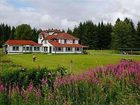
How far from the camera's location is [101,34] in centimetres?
10906

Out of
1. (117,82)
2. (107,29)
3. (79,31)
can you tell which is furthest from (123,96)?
(79,31)

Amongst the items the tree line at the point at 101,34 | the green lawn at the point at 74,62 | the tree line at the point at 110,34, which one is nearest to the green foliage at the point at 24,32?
the tree line at the point at 101,34

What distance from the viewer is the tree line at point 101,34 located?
9675cm

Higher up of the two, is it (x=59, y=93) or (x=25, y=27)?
(x=25, y=27)

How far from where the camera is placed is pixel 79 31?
12138 cm

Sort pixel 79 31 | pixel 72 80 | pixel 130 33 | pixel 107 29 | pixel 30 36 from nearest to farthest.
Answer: pixel 72 80 < pixel 130 33 < pixel 107 29 < pixel 79 31 < pixel 30 36

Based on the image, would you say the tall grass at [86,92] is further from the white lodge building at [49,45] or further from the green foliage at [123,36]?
the white lodge building at [49,45]

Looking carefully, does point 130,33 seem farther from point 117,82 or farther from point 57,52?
point 117,82

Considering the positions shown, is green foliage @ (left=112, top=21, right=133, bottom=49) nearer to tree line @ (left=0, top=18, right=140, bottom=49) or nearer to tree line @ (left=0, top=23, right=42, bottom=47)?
tree line @ (left=0, top=18, right=140, bottom=49)

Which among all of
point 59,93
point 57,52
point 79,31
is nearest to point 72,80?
point 59,93

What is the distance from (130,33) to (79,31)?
27786 mm

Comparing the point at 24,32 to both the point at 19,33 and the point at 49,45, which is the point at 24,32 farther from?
the point at 49,45

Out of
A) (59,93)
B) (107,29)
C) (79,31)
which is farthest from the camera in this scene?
(79,31)

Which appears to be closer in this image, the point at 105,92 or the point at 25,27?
the point at 105,92
